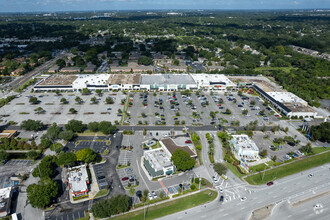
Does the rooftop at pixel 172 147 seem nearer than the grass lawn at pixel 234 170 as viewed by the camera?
No

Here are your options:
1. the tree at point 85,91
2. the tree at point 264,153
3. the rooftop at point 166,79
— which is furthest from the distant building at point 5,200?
the rooftop at point 166,79

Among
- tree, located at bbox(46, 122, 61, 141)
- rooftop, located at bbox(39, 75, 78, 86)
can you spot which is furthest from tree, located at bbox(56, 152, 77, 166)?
rooftop, located at bbox(39, 75, 78, 86)

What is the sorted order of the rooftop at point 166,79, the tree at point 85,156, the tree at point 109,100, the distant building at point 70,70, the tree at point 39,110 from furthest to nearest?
the distant building at point 70,70 → the rooftop at point 166,79 → the tree at point 109,100 → the tree at point 39,110 → the tree at point 85,156

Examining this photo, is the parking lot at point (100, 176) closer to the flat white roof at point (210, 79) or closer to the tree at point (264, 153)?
the tree at point (264, 153)

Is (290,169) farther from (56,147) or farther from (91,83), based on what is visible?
(91,83)

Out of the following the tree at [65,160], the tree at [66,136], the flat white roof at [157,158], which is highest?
the tree at [65,160]

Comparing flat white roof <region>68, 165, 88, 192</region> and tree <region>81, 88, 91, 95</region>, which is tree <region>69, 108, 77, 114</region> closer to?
tree <region>81, 88, 91, 95</region>

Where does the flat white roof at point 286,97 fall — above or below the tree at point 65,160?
below
